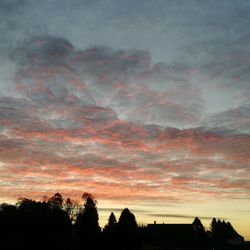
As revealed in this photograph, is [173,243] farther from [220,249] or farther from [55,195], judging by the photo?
[55,195]

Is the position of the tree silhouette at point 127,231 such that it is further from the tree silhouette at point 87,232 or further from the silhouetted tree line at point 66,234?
the tree silhouette at point 87,232

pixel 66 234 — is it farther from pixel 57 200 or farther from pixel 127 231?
pixel 57 200

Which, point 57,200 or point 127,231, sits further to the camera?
point 57,200

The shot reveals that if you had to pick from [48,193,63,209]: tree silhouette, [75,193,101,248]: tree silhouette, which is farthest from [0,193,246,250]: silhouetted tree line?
[48,193,63,209]: tree silhouette

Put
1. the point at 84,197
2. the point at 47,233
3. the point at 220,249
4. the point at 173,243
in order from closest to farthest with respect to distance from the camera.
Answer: the point at 47,233 → the point at 173,243 → the point at 220,249 → the point at 84,197

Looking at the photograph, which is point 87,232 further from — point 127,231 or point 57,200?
point 57,200

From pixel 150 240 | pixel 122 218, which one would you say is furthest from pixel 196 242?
pixel 122 218

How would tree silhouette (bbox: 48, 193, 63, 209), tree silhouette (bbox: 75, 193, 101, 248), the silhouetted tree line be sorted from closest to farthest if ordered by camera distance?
the silhouetted tree line
tree silhouette (bbox: 75, 193, 101, 248)
tree silhouette (bbox: 48, 193, 63, 209)

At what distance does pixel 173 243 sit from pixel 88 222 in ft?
89.0

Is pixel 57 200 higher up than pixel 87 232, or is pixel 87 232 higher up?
pixel 57 200

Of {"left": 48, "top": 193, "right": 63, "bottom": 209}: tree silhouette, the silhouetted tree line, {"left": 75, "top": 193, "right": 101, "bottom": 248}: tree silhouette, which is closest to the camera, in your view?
the silhouetted tree line

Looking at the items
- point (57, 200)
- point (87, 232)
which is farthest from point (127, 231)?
point (57, 200)

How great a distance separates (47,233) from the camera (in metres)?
73.7

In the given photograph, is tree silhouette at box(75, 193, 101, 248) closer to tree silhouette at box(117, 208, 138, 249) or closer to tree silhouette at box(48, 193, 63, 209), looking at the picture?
tree silhouette at box(117, 208, 138, 249)
